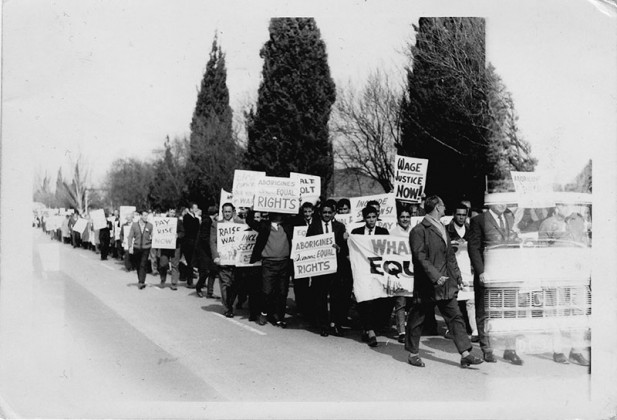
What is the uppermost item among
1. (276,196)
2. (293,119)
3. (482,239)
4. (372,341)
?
(293,119)

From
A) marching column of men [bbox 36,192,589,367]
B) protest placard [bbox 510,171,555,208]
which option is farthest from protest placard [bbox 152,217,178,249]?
protest placard [bbox 510,171,555,208]

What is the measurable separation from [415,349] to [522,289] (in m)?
1.40

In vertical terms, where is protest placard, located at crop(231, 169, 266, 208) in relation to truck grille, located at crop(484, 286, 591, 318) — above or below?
above

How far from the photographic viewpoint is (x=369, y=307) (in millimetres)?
8562

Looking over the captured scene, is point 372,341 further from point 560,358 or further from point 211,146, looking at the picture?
point 211,146

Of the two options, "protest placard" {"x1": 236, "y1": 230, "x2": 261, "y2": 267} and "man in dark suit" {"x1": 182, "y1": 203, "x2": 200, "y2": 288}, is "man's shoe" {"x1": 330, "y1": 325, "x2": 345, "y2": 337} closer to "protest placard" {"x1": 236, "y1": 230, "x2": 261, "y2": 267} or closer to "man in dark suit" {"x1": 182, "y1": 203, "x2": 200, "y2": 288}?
"protest placard" {"x1": 236, "y1": 230, "x2": 261, "y2": 267}

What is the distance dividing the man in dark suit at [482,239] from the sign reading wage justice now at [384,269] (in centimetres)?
99

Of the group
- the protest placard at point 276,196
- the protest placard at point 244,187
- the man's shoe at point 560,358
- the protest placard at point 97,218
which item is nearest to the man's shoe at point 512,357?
the man's shoe at point 560,358

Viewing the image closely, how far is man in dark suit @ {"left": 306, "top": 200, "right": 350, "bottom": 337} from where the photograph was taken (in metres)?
A: 9.09

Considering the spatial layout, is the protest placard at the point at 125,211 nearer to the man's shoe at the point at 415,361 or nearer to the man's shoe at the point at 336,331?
the man's shoe at the point at 336,331

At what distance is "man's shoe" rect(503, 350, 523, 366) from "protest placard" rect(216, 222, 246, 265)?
4549 millimetres

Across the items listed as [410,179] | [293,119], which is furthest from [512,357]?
[293,119]

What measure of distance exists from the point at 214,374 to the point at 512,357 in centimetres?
334

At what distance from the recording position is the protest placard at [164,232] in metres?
13.3
